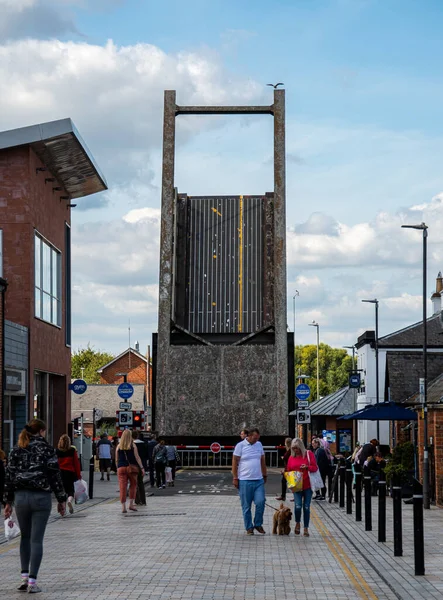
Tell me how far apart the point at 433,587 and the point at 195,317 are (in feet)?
71.1

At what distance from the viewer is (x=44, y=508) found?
1123cm

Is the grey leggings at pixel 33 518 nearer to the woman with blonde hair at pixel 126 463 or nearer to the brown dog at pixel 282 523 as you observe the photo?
the brown dog at pixel 282 523

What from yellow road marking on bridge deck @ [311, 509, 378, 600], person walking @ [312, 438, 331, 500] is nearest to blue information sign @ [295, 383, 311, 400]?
person walking @ [312, 438, 331, 500]

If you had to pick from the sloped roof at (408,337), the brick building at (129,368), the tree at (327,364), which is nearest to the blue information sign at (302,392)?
the sloped roof at (408,337)

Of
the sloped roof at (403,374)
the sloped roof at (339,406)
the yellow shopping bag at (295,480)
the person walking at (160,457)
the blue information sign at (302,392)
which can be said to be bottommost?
the person walking at (160,457)

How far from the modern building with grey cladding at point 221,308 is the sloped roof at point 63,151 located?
2783mm

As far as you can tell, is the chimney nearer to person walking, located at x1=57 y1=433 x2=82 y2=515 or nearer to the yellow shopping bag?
person walking, located at x1=57 y1=433 x2=82 y2=515

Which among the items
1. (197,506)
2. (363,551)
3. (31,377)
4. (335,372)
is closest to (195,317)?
(31,377)

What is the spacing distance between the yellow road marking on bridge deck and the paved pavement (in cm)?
1

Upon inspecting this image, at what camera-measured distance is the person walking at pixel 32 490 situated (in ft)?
36.4

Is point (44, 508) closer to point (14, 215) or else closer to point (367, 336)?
point (14, 215)

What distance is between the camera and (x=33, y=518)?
11.1 m

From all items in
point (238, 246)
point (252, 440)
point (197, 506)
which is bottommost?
point (197, 506)

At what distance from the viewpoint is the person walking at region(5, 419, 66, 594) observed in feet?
36.4
